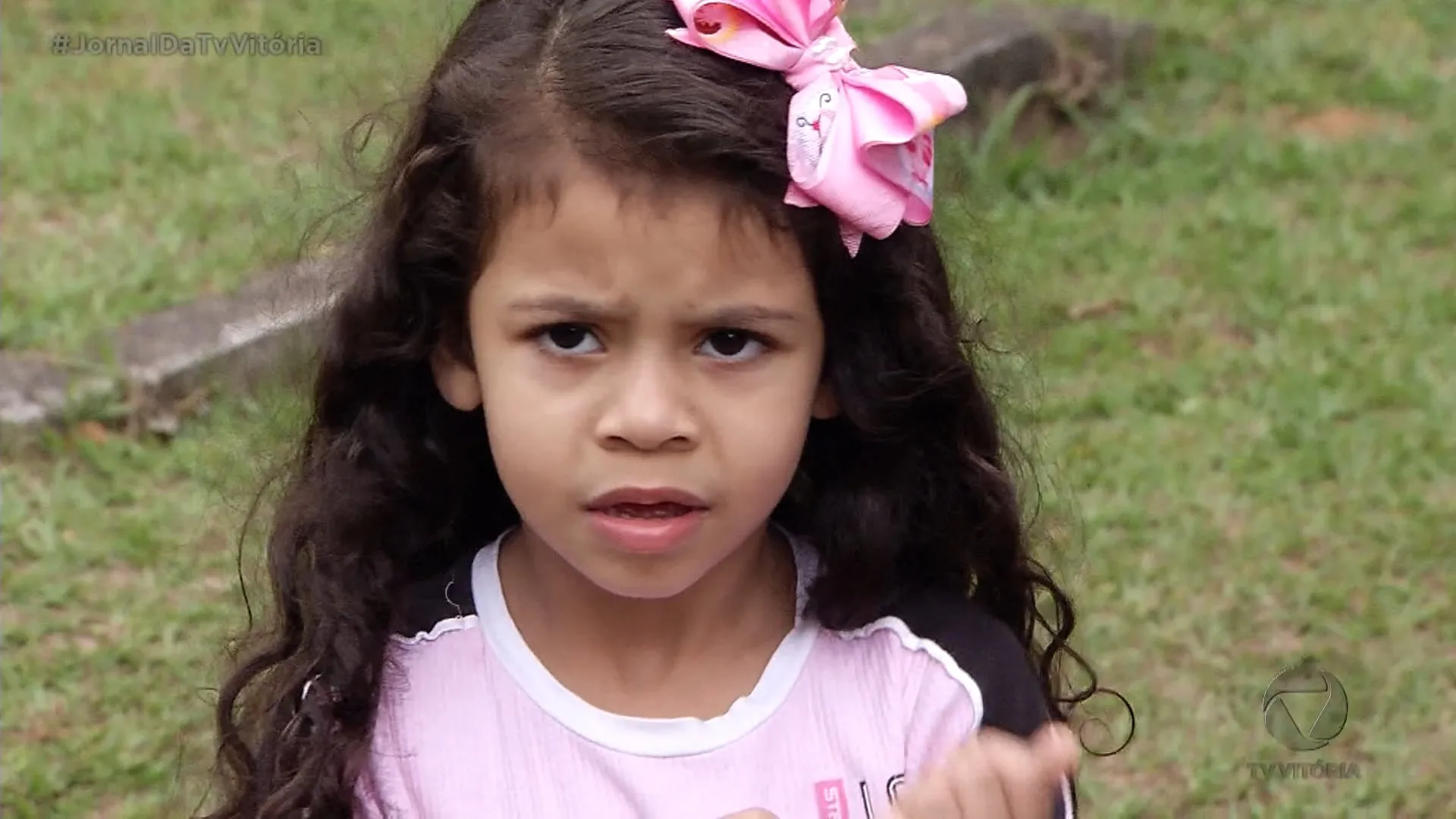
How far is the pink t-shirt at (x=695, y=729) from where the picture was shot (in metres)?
1.76

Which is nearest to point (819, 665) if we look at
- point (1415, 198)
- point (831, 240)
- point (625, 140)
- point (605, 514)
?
point (605, 514)

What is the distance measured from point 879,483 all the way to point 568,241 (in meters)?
0.48

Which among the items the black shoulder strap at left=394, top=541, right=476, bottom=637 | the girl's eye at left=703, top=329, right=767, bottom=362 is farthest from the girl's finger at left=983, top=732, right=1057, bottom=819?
the black shoulder strap at left=394, top=541, right=476, bottom=637

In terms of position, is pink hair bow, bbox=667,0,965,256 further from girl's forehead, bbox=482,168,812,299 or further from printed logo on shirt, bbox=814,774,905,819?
printed logo on shirt, bbox=814,774,905,819

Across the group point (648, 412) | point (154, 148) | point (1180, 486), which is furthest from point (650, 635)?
point (154, 148)

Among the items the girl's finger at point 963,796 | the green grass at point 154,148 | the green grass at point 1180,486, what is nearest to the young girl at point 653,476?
the girl's finger at point 963,796

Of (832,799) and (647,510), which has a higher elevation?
(647,510)

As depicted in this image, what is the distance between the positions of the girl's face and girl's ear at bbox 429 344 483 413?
0.12 m

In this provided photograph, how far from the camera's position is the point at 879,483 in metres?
1.91

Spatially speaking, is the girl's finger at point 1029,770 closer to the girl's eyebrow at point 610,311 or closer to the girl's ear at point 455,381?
the girl's eyebrow at point 610,311

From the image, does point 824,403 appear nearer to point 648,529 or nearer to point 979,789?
point 648,529

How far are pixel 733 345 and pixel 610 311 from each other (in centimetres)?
12

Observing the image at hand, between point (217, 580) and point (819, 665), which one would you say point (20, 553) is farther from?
point (819, 665)

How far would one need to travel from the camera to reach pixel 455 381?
1820mm
